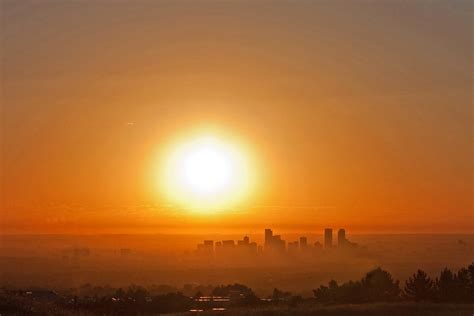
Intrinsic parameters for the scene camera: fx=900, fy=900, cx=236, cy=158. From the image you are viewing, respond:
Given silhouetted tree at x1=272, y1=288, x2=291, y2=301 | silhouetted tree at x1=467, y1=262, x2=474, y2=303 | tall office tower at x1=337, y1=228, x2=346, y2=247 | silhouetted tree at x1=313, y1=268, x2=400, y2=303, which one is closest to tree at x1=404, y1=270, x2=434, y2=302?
silhouetted tree at x1=313, y1=268, x2=400, y2=303

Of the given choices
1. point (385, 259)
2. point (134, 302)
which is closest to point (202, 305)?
point (134, 302)

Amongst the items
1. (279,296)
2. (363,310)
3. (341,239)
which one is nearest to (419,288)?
(363,310)

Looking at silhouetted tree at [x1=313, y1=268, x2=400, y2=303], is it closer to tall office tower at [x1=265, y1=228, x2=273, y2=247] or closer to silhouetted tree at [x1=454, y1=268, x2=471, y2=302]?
silhouetted tree at [x1=454, y1=268, x2=471, y2=302]

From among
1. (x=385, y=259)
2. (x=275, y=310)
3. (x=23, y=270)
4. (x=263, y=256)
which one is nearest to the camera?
(x=275, y=310)

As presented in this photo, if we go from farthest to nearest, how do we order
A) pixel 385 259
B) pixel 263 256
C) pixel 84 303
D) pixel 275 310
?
pixel 263 256
pixel 385 259
pixel 84 303
pixel 275 310

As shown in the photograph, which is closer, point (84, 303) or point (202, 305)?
point (84, 303)

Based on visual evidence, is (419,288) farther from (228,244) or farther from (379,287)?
(228,244)

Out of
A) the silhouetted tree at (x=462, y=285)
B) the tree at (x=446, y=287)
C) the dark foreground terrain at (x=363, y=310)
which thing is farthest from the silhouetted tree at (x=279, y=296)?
the silhouetted tree at (x=462, y=285)

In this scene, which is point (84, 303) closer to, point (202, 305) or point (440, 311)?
point (202, 305)
